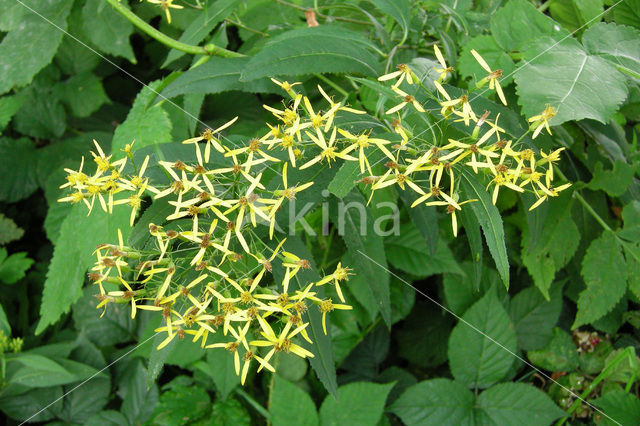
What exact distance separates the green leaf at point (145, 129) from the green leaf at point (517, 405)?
4.30 feet

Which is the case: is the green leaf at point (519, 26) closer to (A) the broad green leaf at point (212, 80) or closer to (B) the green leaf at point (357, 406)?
(A) the broad green leaf at point (212, 80)

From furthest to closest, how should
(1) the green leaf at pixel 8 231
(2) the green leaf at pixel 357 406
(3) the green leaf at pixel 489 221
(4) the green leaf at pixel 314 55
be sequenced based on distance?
(1) the green leaf at pixel 8 231 → (2) the green leaf at pixel 357 406 → (4) the green leaf at pixel 314 55 → (3) the green leaf at pixel 489 221

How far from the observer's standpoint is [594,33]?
4.69ft

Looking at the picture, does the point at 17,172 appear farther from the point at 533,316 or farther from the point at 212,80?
the point at 533,316

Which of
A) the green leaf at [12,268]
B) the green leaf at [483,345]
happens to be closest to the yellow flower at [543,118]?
the green leaf at [483,345]

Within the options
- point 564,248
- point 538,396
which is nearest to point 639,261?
point 564,248

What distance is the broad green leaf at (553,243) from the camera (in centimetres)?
170

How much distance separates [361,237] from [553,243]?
0.68 meters

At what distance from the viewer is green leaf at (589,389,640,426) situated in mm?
1632

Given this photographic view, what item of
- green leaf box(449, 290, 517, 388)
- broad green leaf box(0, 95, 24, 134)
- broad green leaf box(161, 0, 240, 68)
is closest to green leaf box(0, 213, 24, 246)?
broad green leaf box(0, 95, 24, 134)

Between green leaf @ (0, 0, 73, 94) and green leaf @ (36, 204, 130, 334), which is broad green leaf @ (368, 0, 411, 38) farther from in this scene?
green leaf @ (0, 0, 73, 94)

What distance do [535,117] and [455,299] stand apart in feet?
3.07

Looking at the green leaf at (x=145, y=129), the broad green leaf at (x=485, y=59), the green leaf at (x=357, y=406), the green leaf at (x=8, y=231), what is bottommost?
the green leaf at (x=357, y=406)

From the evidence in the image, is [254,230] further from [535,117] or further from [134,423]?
[134,423]
